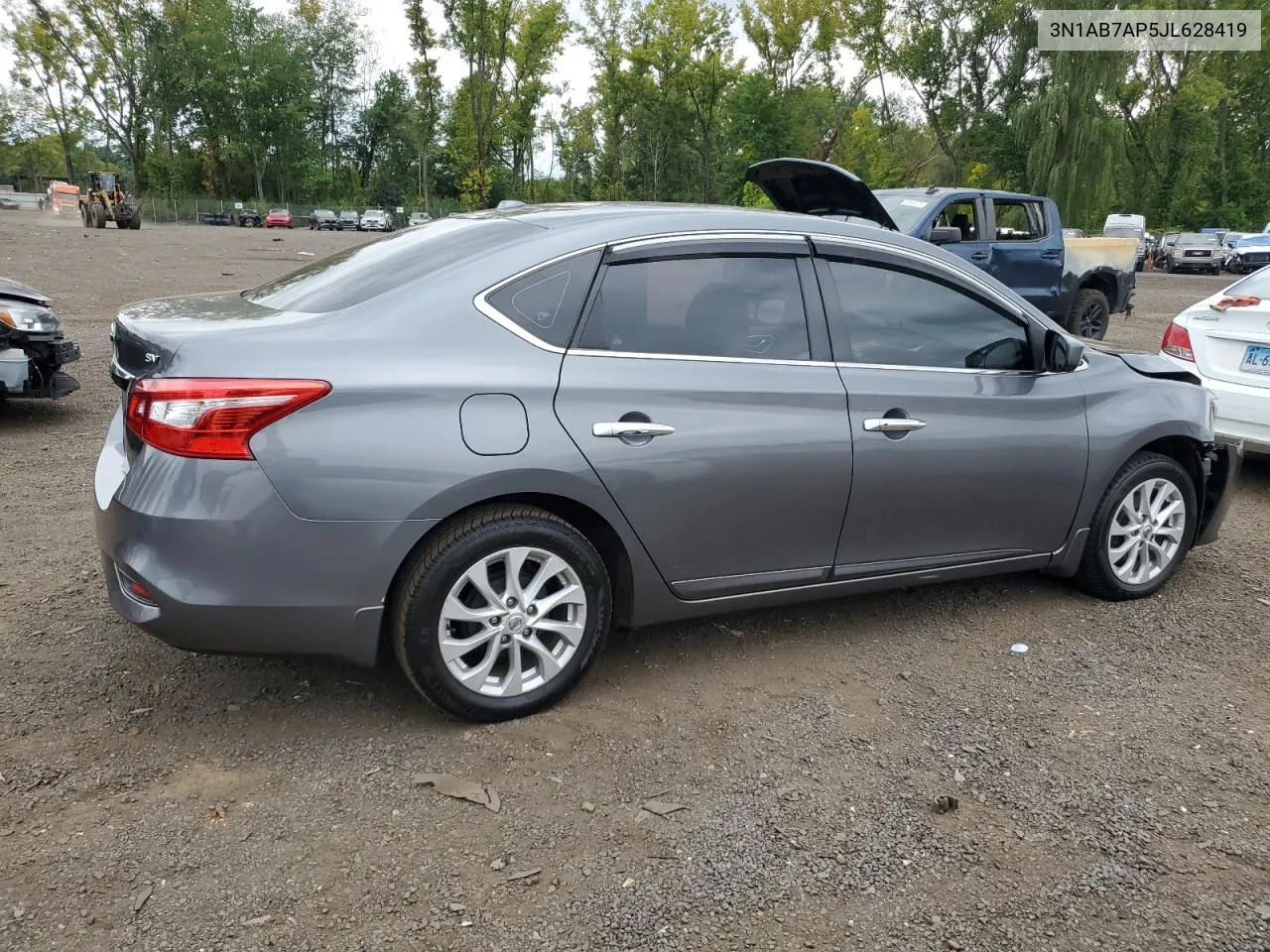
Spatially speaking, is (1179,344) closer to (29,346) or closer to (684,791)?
(684,791)

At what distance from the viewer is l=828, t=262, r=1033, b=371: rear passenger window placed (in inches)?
143

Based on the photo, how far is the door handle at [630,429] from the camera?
3070 mm

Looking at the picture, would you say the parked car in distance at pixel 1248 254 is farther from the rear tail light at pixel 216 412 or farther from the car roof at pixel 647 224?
the rear tail light at pixel 216 412

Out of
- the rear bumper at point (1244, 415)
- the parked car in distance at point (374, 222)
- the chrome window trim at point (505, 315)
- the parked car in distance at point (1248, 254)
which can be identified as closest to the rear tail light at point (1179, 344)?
the rear bumper at point (1244, 415)

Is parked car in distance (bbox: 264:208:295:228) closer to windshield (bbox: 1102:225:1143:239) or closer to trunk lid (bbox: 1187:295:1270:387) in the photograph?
windshield (bbox: 1102:225:1143:239)

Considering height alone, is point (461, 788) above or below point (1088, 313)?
below

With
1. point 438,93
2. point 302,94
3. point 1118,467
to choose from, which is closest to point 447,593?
point 1118,467

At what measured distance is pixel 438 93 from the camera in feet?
189

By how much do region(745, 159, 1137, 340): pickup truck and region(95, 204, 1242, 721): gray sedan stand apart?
16.8 ft

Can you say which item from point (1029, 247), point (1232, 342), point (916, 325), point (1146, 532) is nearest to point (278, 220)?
point (1029, 247)

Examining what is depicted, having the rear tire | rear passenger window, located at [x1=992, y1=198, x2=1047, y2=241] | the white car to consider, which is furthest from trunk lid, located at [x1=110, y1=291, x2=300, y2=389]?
the rear tire

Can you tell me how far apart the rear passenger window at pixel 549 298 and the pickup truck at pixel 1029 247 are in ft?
20.2

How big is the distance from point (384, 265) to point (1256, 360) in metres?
5.32

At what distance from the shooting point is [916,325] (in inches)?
148
